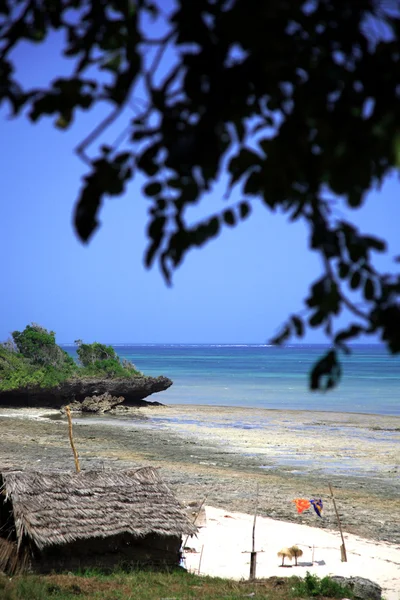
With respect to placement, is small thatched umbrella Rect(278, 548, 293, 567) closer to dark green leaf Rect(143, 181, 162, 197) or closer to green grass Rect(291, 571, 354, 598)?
green grass Rect(291, 571, 354, 598)

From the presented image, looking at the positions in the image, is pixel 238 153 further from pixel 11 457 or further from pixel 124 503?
pixel 11 457

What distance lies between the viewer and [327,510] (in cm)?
1864

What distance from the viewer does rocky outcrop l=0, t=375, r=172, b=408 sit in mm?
43372

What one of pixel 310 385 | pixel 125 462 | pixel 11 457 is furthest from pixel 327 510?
pixel 310 385

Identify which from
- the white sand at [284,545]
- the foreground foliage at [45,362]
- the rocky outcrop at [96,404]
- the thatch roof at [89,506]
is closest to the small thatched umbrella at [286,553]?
the white sand at [284,545]

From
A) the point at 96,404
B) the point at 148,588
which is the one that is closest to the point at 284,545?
the point at 148,588

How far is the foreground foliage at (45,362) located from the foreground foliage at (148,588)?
104 feet

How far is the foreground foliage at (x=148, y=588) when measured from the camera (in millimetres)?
10359

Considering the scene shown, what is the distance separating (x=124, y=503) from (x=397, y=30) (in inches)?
465

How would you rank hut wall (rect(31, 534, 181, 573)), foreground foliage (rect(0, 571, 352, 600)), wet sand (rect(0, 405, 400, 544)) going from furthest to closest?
wet sand (rect(0, 405, 400, 544)) → hut wall (rect(31, 534, 181, 573)) → foreground foliage (rect(0, 571, 352, 600))

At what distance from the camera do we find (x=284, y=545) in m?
15.2

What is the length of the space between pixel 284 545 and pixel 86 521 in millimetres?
5097

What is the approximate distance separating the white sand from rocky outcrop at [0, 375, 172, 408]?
27.5m

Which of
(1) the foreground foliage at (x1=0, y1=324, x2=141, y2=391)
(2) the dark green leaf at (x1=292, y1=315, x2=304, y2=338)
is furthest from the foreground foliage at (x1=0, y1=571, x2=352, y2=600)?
(1) the foreground foliage at (x1=0, y1=324, x2=141, y2=391)
